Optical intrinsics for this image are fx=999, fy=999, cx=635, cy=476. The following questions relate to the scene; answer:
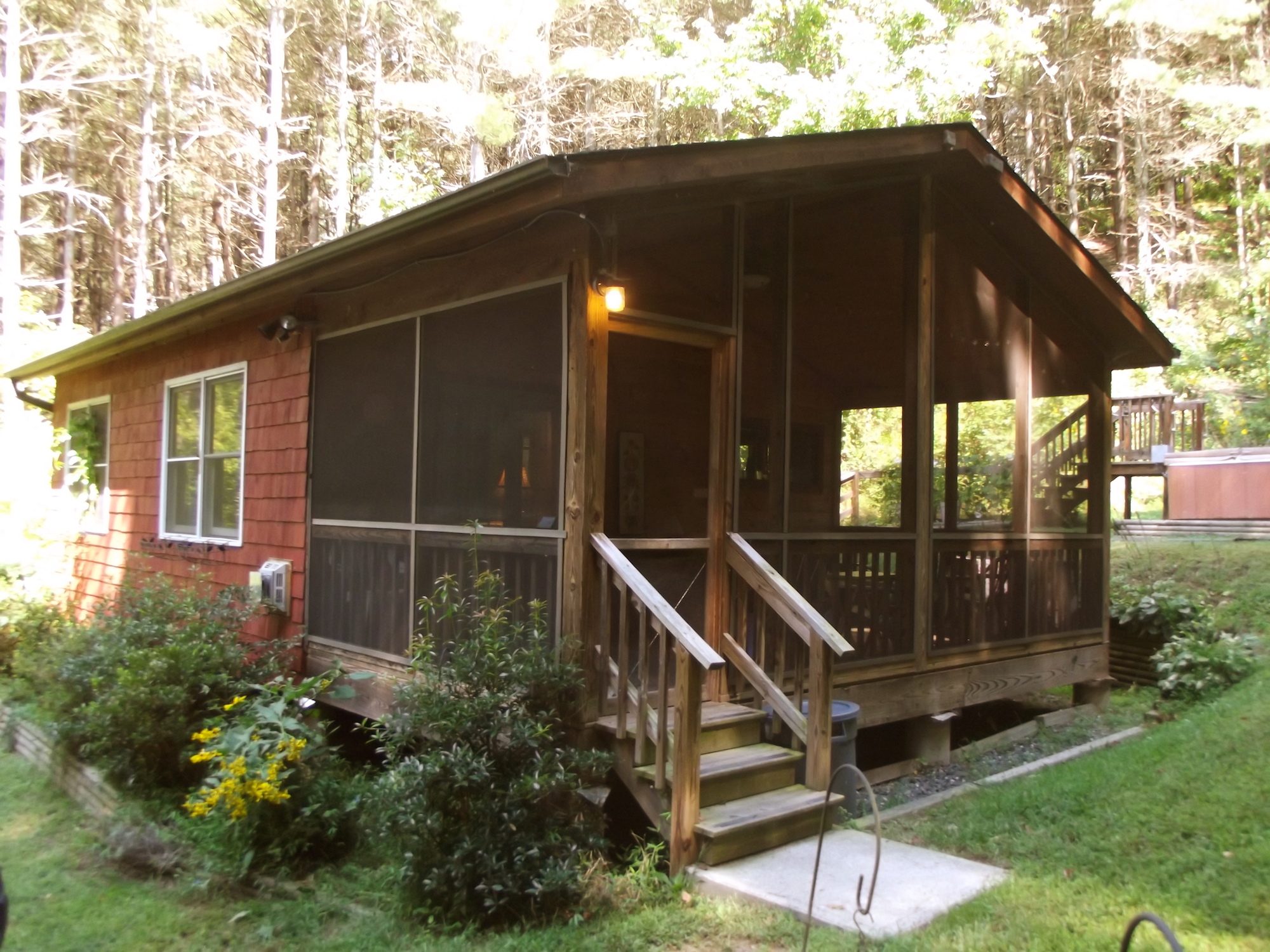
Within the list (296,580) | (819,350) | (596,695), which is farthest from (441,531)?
(819,350)

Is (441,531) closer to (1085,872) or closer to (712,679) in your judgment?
(712,679)

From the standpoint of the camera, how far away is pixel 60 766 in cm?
625

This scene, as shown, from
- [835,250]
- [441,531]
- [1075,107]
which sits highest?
[1075,107]

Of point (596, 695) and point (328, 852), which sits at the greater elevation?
point (596, 695)

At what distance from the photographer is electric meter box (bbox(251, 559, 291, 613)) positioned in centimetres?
721

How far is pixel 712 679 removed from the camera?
5.46 meters

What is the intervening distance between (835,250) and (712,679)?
2.98 meters

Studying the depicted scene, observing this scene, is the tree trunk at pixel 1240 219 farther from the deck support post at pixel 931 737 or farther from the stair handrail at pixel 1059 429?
the deck support post at pixel 931 737

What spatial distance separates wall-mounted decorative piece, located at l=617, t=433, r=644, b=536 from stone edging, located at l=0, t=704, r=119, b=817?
3.60 meters

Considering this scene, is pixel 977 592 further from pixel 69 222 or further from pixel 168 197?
pixel 168 197

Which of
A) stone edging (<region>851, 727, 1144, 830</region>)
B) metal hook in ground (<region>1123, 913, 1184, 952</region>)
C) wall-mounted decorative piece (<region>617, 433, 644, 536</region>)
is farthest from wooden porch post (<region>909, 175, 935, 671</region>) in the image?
metal hook in ground (<region>1123, 913, 1184, 952</region>)

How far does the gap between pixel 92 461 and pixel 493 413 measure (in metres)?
7.80

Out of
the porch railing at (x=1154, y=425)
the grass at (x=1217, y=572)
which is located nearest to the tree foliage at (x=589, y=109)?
the porch railing at (x=1154, y=425)

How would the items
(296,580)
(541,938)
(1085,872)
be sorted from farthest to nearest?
(296,580)
(1085,872)
(541,938)
